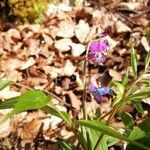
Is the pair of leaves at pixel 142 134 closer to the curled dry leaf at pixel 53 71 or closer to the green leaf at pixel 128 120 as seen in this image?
the green leaf at pixel 128 120

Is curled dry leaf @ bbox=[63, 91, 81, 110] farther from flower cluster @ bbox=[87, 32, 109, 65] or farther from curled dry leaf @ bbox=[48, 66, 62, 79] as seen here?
flower cluster @ bbox=[87, 32, 109, 65]

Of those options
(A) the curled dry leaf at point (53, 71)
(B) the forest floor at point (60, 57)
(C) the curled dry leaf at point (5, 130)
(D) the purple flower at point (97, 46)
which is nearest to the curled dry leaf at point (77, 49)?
(B) the forest floor at point (60, 57)

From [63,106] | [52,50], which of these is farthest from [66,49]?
[63,106]

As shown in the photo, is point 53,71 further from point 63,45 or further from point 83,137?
point 83,137

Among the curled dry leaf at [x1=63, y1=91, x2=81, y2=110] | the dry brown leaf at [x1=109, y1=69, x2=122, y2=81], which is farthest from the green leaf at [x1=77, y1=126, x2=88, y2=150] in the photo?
the dry brown leaf at [x1=109, y1=69, x2=122, y2=81]

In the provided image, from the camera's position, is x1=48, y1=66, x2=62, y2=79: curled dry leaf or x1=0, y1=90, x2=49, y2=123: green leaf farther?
x1=48, y1=66, x2=62, y2=79: curled dry leaf

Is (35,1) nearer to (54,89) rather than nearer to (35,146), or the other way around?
(54,89)
